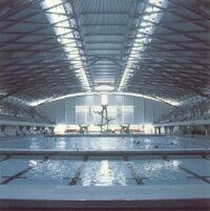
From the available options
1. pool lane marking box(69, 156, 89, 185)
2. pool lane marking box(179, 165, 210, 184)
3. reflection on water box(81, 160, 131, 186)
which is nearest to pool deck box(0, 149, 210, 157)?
reflection on water box(81, 160, 131, 186)

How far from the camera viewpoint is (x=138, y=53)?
40.4 meters

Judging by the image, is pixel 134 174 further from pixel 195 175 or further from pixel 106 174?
pixel 195 175

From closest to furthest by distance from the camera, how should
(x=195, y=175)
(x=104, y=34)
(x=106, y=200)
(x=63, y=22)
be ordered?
(x=106, y=200) < (x=195, y=175) < (x=63, y=22) < (x=104, y=34)

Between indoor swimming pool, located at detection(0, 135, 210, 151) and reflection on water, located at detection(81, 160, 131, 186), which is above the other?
indoor swimming pool, located at detection(0, 135, 210, 151)

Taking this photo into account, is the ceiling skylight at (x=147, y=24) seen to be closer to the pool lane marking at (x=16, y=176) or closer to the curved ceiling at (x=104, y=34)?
the curved ceiling at (x=104, y=34)

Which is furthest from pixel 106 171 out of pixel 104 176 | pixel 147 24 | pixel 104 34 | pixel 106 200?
pixel 104 34

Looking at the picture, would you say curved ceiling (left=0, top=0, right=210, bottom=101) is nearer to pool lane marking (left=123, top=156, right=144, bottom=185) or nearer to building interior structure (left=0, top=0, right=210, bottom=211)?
building interior structure (left=0, top=0, right=210, bottom=211)

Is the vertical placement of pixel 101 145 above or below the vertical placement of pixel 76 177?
above

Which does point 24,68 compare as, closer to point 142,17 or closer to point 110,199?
point 142,17

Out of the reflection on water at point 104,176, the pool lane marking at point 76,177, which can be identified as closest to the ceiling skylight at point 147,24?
the reflection on water at point 104,176

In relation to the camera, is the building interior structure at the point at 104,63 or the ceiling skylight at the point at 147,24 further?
the ceiling skylight at the point at 147,24

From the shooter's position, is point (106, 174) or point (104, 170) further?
point (104, 170)

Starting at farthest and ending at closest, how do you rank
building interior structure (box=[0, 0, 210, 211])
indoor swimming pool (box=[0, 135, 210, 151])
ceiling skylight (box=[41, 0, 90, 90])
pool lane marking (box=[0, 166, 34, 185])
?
indoor swimming pool (box=[0, 135, 210, 151]) → ceiling skylight (box=[41, 0, 90, 90]) → pool lane marking (box=[0, 166, 34, 185]) → building interior structure (box=[0, 0, 210, 211])
